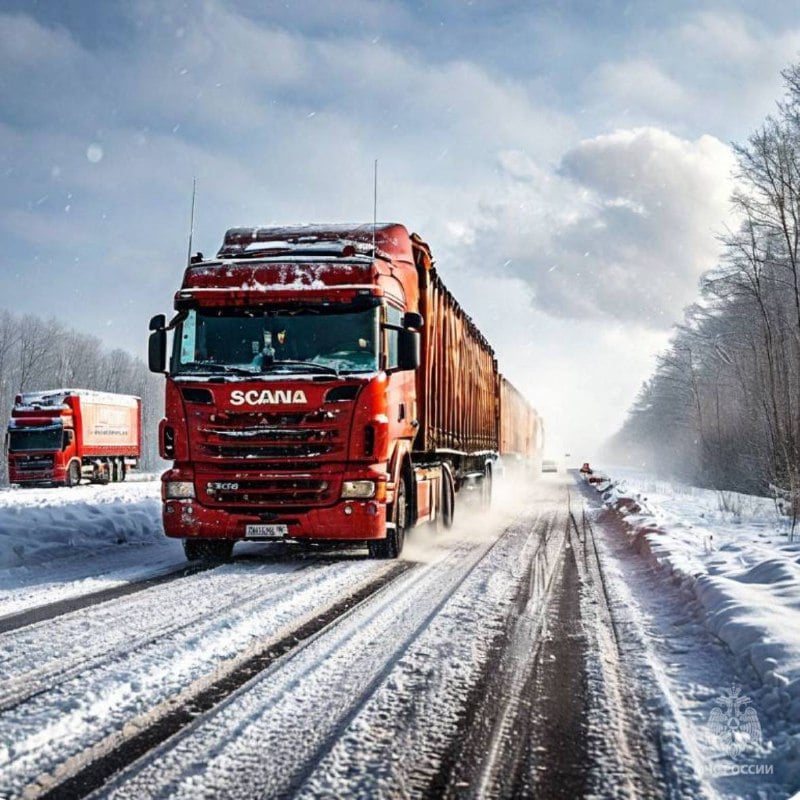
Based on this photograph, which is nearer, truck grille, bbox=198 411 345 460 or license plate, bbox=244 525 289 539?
truck grille, bbox=198 411 345 460

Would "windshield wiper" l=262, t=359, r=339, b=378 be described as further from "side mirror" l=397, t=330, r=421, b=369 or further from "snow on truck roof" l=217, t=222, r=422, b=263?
"snow on truck roof" l=217, t=222, r=422, b=263

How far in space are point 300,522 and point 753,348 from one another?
2954cm

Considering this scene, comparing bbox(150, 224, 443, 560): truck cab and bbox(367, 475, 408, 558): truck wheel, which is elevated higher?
bbox(150, 224, 443, 560): truck cab

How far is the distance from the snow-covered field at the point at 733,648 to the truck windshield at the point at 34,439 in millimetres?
26404

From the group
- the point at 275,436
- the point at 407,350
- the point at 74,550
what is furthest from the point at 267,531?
the point at 74,550

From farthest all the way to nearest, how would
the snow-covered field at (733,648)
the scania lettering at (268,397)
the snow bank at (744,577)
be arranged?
the scania lettering at (268,397)
the snow bank at (744,577)
the snow-covered field at (733,648)

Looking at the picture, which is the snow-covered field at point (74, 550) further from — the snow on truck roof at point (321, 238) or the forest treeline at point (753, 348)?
the forest treeline at point (753, 348)

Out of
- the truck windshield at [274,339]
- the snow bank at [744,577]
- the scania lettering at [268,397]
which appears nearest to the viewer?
the snow bank at [744,577]

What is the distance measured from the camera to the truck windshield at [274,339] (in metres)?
8.60

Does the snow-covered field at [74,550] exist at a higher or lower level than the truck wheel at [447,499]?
lower

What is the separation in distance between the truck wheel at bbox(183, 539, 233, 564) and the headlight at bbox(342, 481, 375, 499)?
1.83 meters

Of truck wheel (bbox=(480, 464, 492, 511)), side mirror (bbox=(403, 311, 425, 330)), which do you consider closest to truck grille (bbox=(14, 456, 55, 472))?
truck wheel (bbox=(480, 464, 492, 511))

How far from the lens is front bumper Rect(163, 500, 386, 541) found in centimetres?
838

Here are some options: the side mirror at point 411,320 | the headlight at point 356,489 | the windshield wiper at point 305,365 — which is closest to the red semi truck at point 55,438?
the windshield wiper at point 305,365
